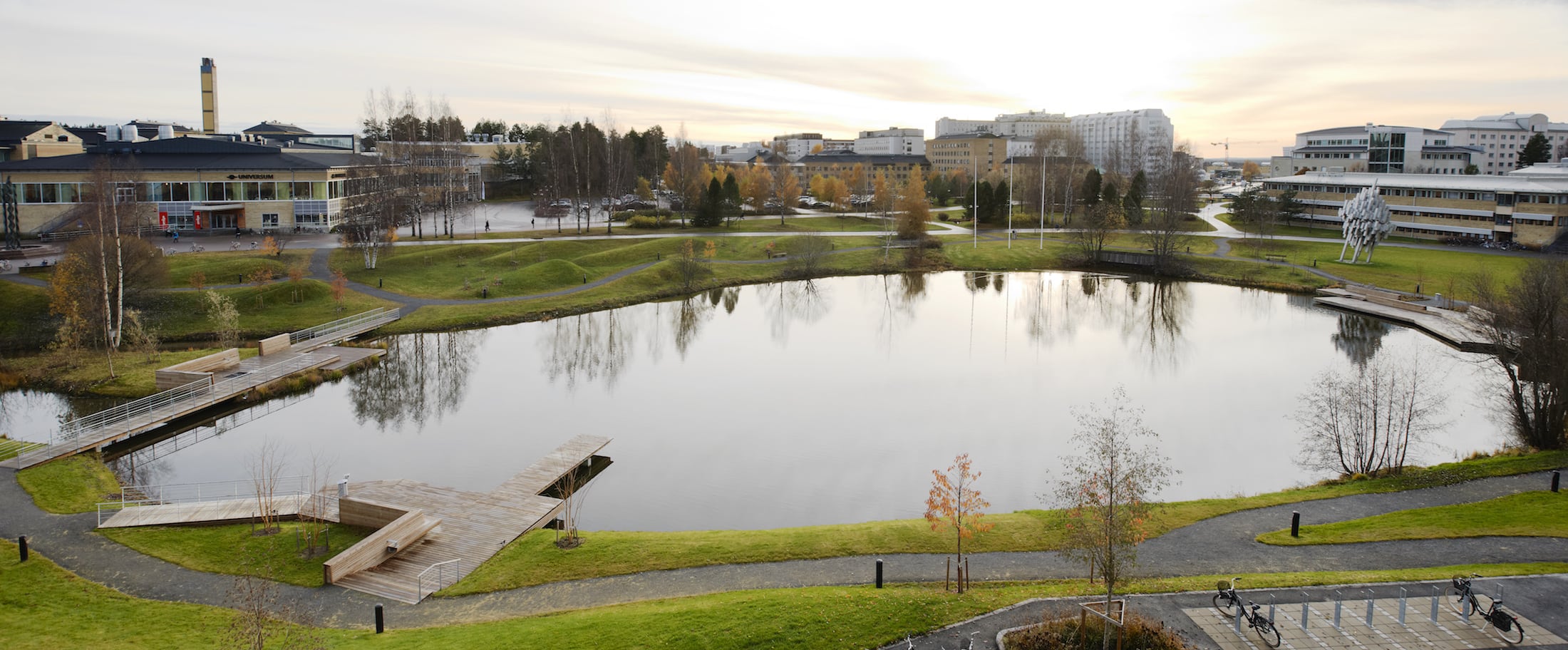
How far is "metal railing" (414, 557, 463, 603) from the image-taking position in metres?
17.5

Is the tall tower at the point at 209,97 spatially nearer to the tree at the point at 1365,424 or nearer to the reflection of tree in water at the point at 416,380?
the reflection of tree in water at the point at 416,380

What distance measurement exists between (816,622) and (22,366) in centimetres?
3541

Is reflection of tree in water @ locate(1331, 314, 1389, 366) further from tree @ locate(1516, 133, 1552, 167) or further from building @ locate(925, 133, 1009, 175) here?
building @ locate(925, 133, 1009, 175)

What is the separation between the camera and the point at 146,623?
15492 mm

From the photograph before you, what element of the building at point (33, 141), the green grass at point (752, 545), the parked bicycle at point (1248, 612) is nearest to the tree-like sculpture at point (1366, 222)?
the green grass at point (752, 545)

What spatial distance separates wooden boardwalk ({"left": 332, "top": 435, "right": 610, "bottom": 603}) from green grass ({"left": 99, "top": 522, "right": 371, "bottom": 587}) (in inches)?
34.8

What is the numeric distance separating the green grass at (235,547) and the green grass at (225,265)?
29720mm

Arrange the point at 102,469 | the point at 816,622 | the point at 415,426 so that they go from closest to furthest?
the point at 816,622 < the point at 102,469 < the point at 415,426

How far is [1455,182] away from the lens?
239 ft

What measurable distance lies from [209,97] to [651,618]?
9626cm

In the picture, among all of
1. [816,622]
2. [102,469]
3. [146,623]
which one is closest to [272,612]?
[146,623]

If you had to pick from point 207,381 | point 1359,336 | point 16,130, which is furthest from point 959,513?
point 16,130

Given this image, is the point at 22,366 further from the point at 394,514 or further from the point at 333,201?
the point at 333,201

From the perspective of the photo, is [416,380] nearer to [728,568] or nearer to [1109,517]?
[728,568]
